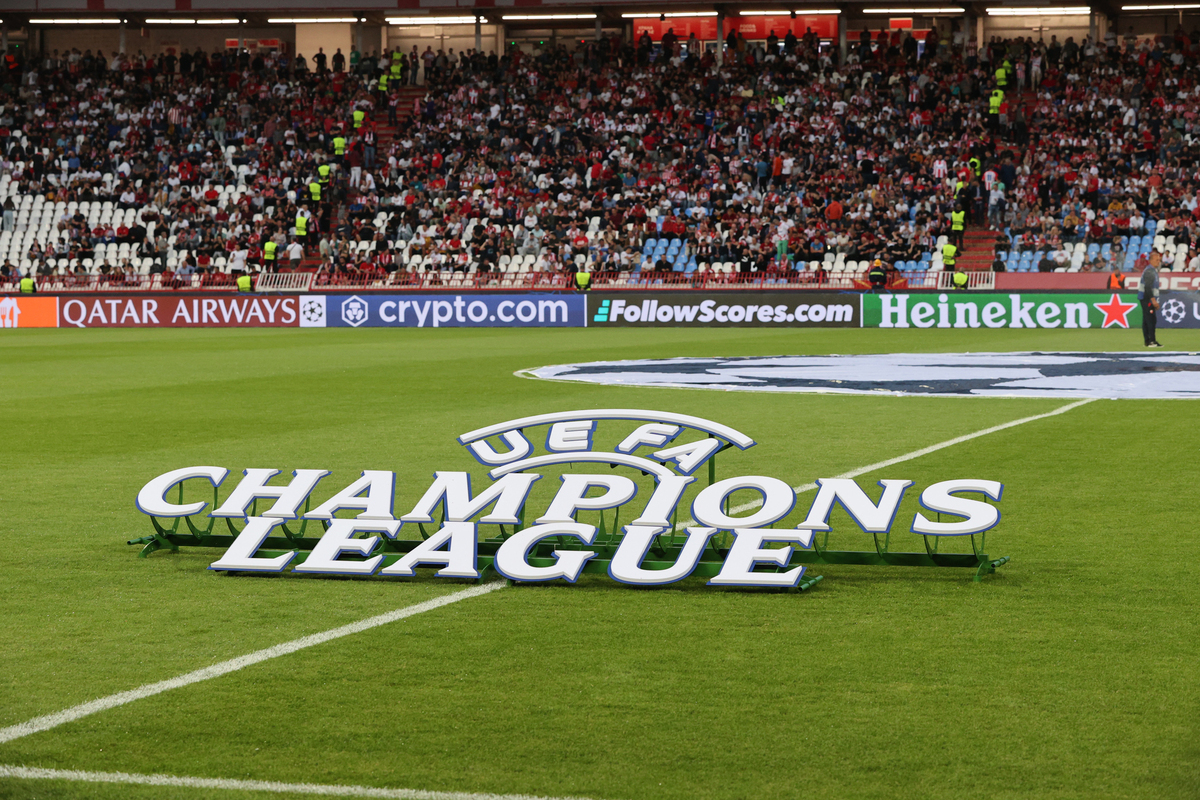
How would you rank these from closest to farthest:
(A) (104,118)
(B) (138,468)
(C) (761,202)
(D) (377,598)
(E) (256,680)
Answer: (E) (256,680) < (D) (377,598) < (B) (138,468) < (C) (761,202) < (A) (104,118)

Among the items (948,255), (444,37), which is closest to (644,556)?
(948,255)

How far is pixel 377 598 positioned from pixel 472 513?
0.67 metres

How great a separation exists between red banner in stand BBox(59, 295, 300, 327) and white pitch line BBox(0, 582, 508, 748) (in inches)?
1390

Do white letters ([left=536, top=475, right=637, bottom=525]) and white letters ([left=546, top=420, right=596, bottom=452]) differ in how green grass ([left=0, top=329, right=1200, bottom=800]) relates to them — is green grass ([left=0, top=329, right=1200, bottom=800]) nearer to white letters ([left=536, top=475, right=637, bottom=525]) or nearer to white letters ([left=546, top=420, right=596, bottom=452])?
white letters ([left=536, top=475, right=637, bottom=525])

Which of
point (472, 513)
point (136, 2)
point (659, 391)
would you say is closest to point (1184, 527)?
point (472, 513)

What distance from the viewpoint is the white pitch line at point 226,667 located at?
494 cm

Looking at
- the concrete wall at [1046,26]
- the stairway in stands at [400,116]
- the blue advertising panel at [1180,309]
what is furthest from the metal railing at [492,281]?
the concrete wall at [1046,26]

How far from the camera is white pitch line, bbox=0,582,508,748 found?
16.2 ft

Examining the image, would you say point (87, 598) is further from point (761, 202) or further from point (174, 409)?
point (761, 202)

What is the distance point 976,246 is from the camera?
40781 mm

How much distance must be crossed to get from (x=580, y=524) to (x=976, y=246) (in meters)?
35.6

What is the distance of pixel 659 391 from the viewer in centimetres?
1853

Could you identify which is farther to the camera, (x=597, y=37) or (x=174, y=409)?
(x=597, y=37)

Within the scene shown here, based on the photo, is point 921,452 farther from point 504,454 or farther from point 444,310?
point 444,310
